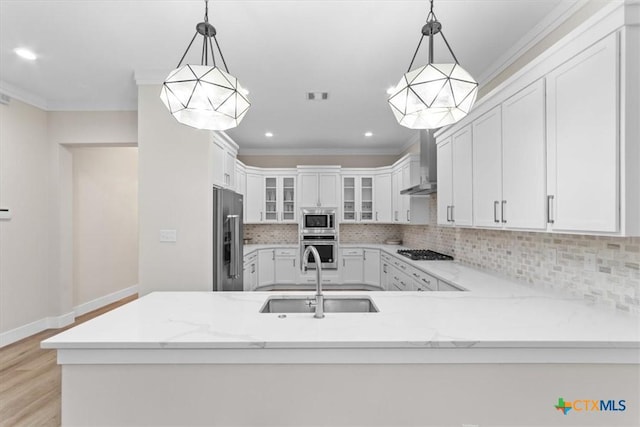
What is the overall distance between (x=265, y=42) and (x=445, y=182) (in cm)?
214

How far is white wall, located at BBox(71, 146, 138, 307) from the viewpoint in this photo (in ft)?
13.9

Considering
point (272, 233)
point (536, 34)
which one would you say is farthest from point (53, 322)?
point (536, 34)

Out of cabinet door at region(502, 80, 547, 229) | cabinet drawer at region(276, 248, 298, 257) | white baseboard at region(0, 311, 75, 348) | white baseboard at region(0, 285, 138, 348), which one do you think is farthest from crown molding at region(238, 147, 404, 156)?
cabinet door at region(502, 80, 547, 229)

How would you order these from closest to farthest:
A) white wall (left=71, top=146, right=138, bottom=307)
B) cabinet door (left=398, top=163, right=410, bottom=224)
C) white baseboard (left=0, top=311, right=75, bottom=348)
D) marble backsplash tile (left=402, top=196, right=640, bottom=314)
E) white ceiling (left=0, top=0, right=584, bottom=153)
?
marble backsplash tile (left=402, top=196, right=640, bottom=314)
white ceiling (left=0, top=0, right=584, bottom=153)
white baseboard (left=0, top=311, right=75, bottom=348)
white wall (left=71, top=146, right=138, bottom=307)
cabinet door (left=398, top=163, right=410, bottom=224)

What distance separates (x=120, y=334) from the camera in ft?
4.30

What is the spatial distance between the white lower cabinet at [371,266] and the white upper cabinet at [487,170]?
9.77 ft

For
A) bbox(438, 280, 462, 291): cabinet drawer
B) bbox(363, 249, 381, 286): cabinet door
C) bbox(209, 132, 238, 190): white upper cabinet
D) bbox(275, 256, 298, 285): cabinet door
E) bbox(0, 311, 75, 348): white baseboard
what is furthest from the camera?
bbox(275, 256, 298, 285): cabinet door

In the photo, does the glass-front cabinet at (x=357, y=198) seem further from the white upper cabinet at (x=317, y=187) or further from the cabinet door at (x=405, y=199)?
the cabinet door at (x=405, y=199)

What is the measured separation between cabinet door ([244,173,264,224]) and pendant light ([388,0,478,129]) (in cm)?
430

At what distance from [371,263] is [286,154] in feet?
8.83

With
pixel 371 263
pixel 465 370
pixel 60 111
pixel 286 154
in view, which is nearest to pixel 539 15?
pixel 465 370

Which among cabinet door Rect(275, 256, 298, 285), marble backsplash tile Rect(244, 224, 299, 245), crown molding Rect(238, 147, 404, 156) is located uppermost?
crown molding Rect(238, 147, 404, 156)

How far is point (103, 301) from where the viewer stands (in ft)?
15.5

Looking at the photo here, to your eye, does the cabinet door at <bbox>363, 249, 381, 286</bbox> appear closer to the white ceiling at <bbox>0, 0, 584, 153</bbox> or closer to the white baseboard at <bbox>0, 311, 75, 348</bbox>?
the white ceiling at <bbox>0, 0, 584, 153</bbox>
